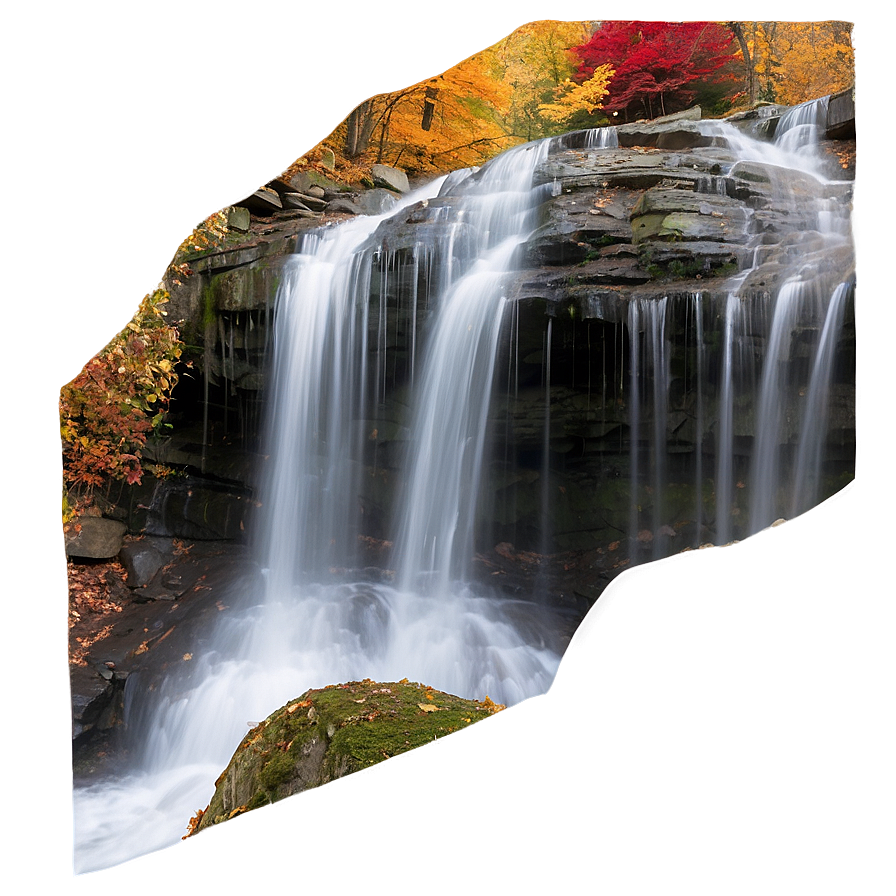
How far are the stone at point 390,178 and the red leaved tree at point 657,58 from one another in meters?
0.94

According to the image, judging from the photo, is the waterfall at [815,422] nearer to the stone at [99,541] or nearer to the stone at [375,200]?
the stone at [375,200]

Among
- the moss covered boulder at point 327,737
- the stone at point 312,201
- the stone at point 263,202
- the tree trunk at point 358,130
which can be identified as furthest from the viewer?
the stone at point 312,201

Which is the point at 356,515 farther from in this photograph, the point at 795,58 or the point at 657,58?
the point at 795,58

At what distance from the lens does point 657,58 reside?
2684 millimetres

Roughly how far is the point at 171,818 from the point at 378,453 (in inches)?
79.5

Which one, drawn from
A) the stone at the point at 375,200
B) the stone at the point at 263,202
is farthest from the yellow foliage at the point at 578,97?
the stone at the point at 263,202

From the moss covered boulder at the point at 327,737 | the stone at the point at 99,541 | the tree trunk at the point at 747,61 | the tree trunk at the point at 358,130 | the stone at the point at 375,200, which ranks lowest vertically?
the moss covered boulder at the point at 327,737

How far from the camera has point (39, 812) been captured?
1746mm

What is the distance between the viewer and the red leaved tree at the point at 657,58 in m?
2.51

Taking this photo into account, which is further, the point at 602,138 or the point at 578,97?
the point at 602,138

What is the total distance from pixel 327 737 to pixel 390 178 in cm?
258

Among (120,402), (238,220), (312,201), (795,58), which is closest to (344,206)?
(312,201)

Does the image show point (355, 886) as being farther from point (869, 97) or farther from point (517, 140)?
point (517, 140)

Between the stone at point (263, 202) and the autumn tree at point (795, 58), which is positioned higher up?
the autumn tree at point (795, 58)
